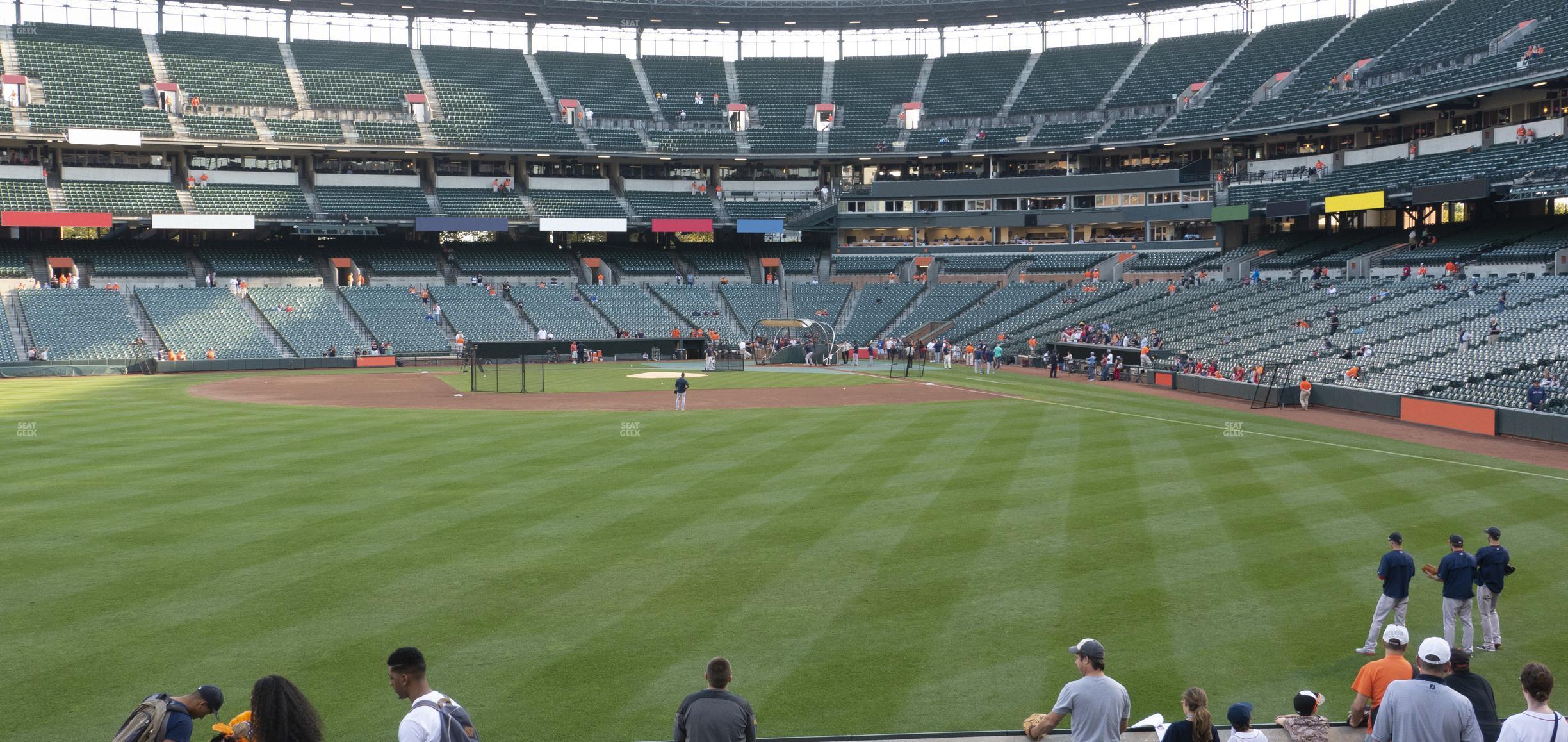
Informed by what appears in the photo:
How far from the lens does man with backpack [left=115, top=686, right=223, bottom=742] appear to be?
7453 millimetres

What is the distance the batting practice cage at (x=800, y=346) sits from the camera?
227 ft

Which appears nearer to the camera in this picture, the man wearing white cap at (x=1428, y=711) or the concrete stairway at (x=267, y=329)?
the man wearing white cap at (x=1428, y=711)

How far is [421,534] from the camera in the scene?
1930 centimetres

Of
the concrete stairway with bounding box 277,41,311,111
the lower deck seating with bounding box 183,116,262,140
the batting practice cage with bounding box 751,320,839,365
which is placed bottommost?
the batting practice cage with bounding box 751,320,839,365

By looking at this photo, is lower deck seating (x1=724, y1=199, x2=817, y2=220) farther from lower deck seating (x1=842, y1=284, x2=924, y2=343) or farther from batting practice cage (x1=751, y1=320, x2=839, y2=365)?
batting practice cage (x1=751, y1=320, x2=839, y2=365)

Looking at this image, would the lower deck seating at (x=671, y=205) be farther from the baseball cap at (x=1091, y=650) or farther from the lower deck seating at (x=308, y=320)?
the baseball cap at (x=1091, y=650)

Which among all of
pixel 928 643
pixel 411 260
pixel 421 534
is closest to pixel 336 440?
pixel 421 534

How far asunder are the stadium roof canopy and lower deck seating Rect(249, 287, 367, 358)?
79.0 ft

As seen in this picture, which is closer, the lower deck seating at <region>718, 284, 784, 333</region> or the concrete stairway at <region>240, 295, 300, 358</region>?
the concrete stairway at <region>240, 295, 300, 358</region>

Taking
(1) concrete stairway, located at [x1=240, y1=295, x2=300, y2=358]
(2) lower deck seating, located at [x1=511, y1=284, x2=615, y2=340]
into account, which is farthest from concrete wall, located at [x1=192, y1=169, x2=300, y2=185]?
(2) lower deck seating, located at [x1=511, y1=284, x2=615, y2=340]

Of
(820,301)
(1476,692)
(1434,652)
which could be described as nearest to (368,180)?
(820,301)

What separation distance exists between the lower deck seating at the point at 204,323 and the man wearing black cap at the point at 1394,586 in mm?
64296

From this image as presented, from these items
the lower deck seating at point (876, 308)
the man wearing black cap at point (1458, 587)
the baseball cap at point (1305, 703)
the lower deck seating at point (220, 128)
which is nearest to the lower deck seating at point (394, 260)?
the lower deck seating at point (220, 128)

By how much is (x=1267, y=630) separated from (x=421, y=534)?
44.4ft
